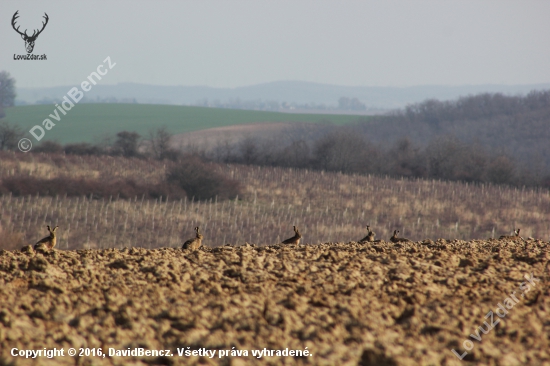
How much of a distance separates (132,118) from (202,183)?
8151cm

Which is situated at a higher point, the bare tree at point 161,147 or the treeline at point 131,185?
the bare tree at point 161,147

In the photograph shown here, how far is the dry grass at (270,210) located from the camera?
86.1 ft

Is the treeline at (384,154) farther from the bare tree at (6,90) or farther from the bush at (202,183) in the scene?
the bare tree at (6,90)

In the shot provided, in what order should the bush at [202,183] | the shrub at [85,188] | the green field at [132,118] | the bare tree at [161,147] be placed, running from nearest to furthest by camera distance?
the shrub at [85,188]
the bush at [202,183]
the bare tree at [161,147]
the green field at [132,118]

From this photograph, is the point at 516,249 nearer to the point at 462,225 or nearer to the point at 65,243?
the point at 65,243

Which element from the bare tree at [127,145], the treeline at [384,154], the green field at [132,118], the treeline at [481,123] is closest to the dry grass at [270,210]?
the bare tree at [127,145]

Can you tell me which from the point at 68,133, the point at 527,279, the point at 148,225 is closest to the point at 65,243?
the point at 148,225

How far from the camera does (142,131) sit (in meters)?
97.6

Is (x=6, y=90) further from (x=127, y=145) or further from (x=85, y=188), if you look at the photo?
(x=85, y=188)

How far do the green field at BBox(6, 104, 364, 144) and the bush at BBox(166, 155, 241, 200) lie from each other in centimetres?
5012

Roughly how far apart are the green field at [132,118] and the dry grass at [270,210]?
48091 mm

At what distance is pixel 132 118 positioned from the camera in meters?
117
